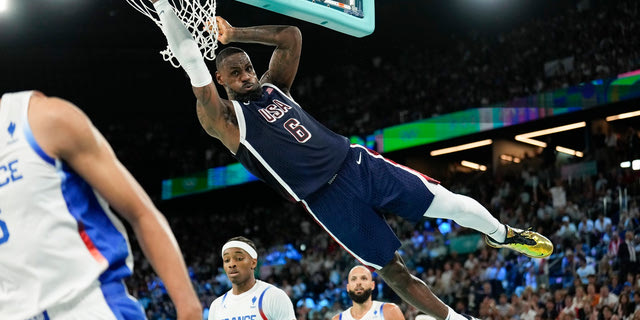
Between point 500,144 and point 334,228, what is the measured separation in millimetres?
17661

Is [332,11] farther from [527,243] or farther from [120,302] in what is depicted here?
[120,302]

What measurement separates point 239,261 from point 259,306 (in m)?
0.49

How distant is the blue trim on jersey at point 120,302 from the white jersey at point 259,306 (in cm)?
478

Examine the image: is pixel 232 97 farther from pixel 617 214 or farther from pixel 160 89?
pixel 160 89

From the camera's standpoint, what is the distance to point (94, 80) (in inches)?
1077

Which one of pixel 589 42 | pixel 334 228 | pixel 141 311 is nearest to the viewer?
pixel 141 311

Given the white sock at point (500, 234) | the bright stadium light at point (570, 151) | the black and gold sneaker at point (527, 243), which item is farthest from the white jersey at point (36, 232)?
the bright stadium light at point (570, 151)

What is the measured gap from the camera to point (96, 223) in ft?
7.79

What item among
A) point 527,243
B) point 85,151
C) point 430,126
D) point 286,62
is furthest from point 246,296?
point 430,126

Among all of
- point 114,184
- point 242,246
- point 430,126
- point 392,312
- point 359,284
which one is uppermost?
point 114,184

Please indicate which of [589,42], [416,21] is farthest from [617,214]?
[416,21]

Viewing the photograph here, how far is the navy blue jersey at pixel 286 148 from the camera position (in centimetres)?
573

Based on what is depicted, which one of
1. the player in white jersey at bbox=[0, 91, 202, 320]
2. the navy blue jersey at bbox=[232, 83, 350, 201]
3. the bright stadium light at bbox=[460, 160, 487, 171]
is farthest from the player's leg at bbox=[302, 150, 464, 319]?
the bright stadium light at bbox=[460, 160, 487, 171]

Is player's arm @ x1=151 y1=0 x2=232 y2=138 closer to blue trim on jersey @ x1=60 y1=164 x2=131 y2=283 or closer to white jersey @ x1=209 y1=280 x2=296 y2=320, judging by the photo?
white jersey @ x1=209 y1=280 x2=296 y2=320
